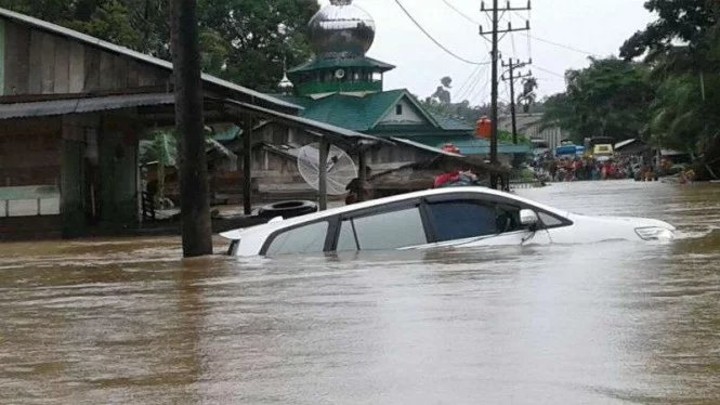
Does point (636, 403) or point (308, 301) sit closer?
point (636, 403)

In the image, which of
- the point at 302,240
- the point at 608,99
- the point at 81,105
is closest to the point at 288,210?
the point at 81,105

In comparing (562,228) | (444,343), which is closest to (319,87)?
(562,228)

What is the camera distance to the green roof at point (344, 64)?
48531 mm

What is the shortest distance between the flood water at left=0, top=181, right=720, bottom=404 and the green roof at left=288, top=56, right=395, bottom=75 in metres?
37.8

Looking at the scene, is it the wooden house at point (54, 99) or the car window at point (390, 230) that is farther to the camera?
the wooden house at point (54, 99)

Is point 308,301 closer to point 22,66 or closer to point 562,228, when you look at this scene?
point 562,228

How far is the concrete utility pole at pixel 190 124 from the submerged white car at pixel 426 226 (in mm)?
1834

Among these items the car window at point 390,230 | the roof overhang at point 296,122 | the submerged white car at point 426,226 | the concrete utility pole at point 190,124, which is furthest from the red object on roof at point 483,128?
the car window at point 390,230

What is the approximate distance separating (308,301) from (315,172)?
17.0 metres

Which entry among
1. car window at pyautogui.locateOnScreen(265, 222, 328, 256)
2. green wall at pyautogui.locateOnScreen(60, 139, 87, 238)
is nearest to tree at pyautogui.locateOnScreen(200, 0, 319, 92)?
green wall at pyautogui.locateOnScreen(60, 139, 87, 238)

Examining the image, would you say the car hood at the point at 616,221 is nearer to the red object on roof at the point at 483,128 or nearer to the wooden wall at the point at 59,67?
the wooden wall at the point at 59,67

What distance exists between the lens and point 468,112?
17175 cm

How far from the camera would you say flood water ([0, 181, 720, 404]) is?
4902mm

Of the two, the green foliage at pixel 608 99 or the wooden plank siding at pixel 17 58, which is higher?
the green foliage at pixel 608 99
